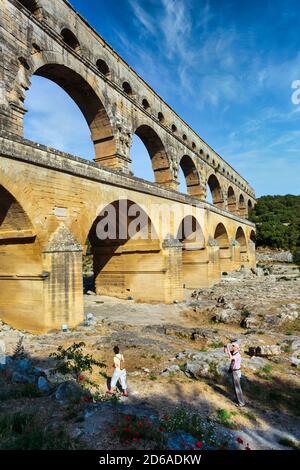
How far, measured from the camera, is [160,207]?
682 inches

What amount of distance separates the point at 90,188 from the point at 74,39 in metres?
7.19

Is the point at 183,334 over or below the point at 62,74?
below

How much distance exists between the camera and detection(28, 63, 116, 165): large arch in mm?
14133

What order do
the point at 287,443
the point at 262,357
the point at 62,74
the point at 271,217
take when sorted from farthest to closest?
1. the point at 271,217
2. the point at 62,74
3. the point at 262,357
4. the point at 287,443

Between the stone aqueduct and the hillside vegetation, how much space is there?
2505cm

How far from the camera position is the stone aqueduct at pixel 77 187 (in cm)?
1020

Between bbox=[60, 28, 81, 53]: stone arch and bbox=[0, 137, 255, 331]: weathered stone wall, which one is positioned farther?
bbox=[60, 28, 81, 53]: stone arch

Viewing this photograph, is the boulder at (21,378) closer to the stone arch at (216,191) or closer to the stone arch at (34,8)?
the stone arch at (34,8)

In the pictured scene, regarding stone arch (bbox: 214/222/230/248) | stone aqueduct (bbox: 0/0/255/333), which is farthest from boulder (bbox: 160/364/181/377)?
stone arch (bbox: 214/222/230/248)

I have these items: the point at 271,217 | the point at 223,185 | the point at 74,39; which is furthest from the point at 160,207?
the point at 271,217

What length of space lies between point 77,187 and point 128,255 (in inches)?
287

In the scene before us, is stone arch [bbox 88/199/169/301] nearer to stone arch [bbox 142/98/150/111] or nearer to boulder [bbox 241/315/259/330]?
boulder [bbox 241/315/259/330]

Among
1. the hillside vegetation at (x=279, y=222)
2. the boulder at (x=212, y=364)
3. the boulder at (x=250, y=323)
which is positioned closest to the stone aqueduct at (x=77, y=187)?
the boulder at (x=212, y=364)

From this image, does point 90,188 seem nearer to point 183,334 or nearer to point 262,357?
point 183,334
